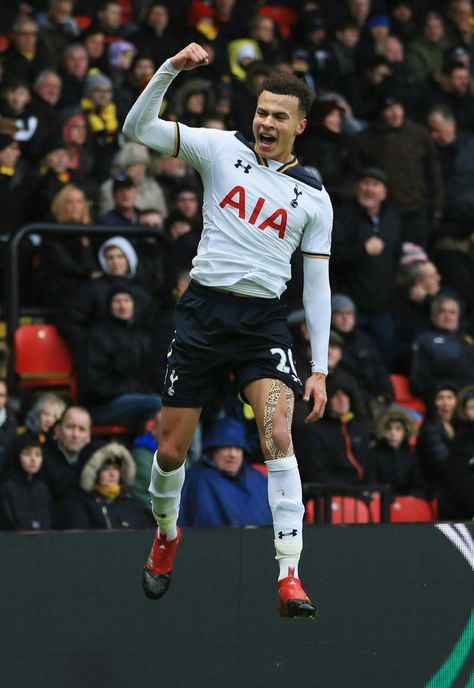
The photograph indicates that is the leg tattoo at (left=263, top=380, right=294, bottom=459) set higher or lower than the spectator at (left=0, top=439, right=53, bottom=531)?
higher

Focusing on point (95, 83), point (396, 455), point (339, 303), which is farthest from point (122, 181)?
point (396, 455)

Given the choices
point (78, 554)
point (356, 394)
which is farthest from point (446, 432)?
point (78, 554)

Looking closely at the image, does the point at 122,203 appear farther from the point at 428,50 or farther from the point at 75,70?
the point at 428,50

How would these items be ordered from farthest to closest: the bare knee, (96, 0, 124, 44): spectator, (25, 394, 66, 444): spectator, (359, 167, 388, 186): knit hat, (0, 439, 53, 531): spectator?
(96, 0, 124, 44): spectator, (359, 167, 388, 186): knit hat, (25, 394, 66, 444): spectator, (0, 439, 53, 531): spectator, the bare knee

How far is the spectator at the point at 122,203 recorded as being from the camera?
37.5 ft

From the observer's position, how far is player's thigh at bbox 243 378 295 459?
682 cm

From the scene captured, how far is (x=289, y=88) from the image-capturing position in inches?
270

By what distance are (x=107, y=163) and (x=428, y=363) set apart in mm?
2928

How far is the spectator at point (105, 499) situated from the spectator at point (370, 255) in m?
3.49

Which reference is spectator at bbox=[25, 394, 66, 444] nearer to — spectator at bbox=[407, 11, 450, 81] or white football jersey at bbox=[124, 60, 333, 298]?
white football jersey at bbox=[124, 60, 333, 298]

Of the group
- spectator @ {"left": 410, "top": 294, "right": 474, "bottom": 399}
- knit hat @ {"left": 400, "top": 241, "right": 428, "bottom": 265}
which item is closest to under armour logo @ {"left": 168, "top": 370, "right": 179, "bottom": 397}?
spectator @ {"left": 410, "top": 294, "right": 474, "bottom": 399}

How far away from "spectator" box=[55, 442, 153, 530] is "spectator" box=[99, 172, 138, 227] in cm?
265

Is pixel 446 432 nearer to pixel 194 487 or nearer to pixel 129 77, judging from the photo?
pixel 194 487

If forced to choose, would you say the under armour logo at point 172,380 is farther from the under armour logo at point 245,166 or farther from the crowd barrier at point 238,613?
the crowd barrier at point 238,613
